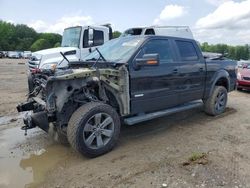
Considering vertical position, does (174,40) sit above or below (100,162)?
above

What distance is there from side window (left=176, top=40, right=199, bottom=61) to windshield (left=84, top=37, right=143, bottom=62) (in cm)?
114

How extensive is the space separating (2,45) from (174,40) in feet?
307

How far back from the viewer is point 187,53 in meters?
6.92

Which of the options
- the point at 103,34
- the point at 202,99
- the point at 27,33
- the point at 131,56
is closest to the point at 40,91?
the point at 131,56

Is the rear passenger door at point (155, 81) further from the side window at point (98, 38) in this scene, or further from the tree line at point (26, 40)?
the tree line at point (26, 40)

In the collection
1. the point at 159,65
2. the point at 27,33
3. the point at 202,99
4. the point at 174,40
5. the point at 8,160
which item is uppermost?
the point at 27,33

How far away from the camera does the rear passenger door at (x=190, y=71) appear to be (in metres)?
6.66

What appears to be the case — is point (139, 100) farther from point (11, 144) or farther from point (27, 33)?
point (27, 33)

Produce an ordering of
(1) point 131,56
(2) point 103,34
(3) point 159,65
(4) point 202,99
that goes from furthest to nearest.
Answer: (2) point 103,34
(4) point 202,99
(3) point 159,65
(1) point 131,56

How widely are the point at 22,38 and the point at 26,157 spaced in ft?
346

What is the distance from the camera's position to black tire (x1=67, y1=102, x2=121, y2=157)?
4.90 metres

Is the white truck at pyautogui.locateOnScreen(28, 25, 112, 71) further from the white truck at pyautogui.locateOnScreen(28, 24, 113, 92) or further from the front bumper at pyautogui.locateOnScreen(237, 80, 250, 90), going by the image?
the front bumper at pyautogui.locateOnScreen(237, 80, 250, 90)

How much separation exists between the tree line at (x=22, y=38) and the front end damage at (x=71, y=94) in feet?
274

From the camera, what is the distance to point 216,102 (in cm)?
788
